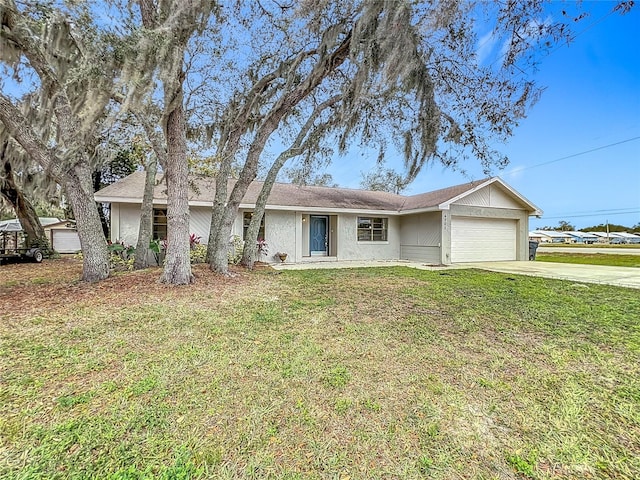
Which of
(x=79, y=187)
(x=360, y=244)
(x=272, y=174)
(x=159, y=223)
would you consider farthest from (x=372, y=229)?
(x=79, y=187)

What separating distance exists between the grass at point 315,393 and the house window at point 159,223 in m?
7.06

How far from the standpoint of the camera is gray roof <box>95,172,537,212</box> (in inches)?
441

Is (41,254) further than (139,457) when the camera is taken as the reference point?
Yes

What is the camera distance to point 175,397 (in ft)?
8.42

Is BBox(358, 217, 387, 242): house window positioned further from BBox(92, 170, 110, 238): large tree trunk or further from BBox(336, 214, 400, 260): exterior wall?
BBox(92, 170, 110, 238): large tree trunk

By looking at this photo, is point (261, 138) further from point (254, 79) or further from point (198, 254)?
point (198, 254)

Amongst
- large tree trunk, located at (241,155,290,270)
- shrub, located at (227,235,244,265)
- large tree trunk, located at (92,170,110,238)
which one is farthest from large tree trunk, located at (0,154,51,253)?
large tree trunk, located at (241,155,290,270)

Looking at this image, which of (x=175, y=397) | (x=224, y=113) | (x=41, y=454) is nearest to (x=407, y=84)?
(x=224, y=113)

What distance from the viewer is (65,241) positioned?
58.8 ft

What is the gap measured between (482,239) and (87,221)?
14.1 meters

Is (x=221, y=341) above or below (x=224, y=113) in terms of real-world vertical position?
below

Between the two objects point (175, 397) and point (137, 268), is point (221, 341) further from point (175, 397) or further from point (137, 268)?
point (137, 268)

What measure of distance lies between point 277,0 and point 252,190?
290 inches

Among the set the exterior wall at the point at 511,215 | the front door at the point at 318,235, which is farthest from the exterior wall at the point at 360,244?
the exterior wall at the point at 511,215
